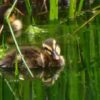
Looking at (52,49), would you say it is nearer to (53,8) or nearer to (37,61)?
(37,61)

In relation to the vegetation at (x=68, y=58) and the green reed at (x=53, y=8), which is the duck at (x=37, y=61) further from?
the green reed at (x=53, y=8)

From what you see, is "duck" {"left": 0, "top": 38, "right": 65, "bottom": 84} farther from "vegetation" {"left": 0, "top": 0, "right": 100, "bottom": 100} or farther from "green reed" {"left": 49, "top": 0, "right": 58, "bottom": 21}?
"green reed" {"left": 49, "top": 0, "right": 58, "bottom": 21}

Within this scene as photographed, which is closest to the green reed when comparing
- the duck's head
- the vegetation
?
the vegetation

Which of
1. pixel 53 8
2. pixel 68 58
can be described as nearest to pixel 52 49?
pixel 68 58

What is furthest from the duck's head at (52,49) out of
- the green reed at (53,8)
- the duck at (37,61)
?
the green reed at (53,8)

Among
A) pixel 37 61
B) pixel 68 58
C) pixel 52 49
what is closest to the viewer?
pixel 37 61

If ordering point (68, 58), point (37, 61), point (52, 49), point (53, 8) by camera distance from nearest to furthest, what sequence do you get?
point (37, 61)
point (68, 58)
point (52, 49)
point (53, 8)
